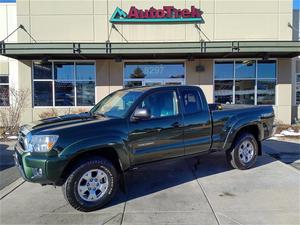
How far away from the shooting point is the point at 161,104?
18.7 ft

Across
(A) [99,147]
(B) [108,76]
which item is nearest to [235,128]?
(A) [99,147]

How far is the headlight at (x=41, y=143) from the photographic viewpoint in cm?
449

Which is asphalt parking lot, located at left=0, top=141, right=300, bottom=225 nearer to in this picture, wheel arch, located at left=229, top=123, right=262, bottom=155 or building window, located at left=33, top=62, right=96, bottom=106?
wheel arch, located at left=229, top=123, right=262, bottom=155

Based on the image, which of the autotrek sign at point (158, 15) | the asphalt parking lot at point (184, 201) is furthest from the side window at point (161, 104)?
the autotrek sign at point (158, 15)

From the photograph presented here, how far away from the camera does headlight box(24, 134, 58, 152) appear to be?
4488 mm

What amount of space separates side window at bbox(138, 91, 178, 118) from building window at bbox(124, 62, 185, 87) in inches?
397

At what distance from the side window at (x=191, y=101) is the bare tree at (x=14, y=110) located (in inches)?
429

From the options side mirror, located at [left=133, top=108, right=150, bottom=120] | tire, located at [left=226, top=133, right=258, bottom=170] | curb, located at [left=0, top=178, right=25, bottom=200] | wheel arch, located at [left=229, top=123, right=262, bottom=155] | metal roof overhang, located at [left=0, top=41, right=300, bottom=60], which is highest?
metal roof overhang, located at [left=0, top=41, right=300, bottom=60]

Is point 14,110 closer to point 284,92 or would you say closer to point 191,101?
point 191,101

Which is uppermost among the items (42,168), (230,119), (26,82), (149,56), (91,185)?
(149,56)

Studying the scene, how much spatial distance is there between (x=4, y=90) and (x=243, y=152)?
1427cm

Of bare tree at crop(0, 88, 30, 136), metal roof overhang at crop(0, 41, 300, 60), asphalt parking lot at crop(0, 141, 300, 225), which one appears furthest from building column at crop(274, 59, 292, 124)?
bare tree at crop(0, 88, 30, 136)

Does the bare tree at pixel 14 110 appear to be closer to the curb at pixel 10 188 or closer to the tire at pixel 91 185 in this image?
the curb at pixel 10 188

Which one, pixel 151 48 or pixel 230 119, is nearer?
pixel 230 119
